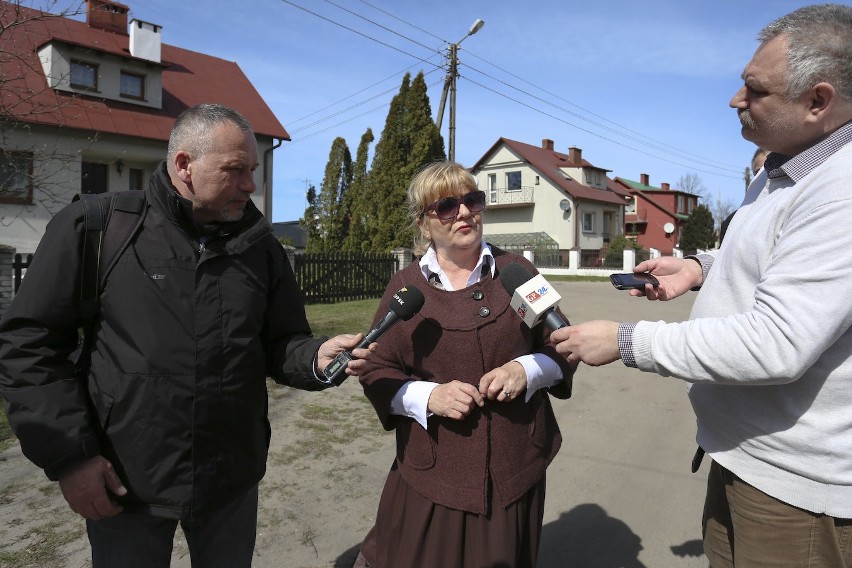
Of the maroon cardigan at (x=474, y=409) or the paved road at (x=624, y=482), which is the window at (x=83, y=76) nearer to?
the paved road at (x=624, y=482)

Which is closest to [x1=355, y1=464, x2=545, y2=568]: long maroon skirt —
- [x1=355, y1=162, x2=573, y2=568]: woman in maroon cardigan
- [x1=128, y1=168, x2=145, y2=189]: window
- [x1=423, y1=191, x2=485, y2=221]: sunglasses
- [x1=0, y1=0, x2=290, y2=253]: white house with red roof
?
[x1=355, y1=162, x2=573, y2=568]: woman in maroon cardigan

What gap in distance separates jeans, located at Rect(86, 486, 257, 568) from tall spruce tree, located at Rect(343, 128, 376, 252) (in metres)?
21.0

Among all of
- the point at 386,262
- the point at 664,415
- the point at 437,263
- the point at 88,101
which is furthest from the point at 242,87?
the point at 437,263

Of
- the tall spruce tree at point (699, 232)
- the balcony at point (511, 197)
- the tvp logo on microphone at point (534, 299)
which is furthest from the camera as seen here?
the tall spruce tree at point (699, 232)

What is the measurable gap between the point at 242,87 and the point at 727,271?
24558 millimetres

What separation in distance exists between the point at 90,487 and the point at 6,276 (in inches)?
349

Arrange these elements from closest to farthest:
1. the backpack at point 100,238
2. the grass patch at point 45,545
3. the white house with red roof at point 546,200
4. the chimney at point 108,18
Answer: the backpack at point 100,238, the grass patch at point 45,545, the chimney at point 108,18, the white house with red roof at point 546,200

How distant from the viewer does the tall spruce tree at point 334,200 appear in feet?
98.0

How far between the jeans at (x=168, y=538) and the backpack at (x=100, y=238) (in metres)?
0.70

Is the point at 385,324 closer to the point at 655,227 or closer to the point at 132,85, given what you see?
the point at 132,85

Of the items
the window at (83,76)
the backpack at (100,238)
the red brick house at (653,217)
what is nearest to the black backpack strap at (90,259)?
the backpack at (100,238)

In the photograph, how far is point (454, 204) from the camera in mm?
2646

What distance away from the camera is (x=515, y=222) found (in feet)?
134

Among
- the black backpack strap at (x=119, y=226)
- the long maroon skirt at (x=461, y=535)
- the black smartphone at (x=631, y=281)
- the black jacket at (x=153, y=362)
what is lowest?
the long maroon skirt at (x=461, y=535)
